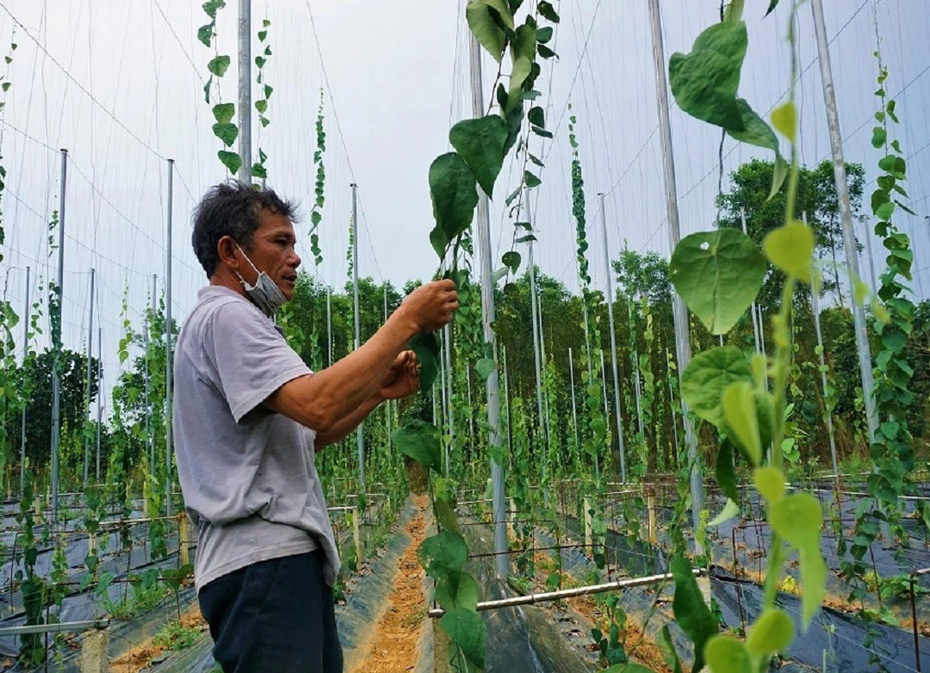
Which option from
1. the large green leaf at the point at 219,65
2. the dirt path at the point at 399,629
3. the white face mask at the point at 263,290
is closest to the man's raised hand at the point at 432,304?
the white face mask at the point at 263,290

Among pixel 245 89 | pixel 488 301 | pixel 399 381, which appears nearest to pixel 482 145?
pixel 399 381

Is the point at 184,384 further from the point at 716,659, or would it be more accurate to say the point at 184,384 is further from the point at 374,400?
the point at 716,659

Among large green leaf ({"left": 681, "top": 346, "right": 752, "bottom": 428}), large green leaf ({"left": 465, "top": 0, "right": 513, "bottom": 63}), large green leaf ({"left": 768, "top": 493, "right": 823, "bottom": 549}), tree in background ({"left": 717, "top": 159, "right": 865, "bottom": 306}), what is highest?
tree in background ({"left": 717, "top": 159, "right": 865, "bottom": 306})

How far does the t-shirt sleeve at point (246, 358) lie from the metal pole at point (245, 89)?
1.32 metres

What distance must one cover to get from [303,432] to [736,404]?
1.31 m

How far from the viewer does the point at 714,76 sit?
19.2 inches

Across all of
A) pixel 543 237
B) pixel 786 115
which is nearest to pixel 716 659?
pixel 786 115

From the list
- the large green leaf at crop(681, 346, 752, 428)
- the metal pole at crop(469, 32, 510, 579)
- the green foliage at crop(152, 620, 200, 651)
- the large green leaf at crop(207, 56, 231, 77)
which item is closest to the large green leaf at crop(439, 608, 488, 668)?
the large green leaf at crop(681, 346, 752, 428)

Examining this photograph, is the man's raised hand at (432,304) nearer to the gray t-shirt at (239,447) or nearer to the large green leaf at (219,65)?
the gray t-shirt at (239,447)

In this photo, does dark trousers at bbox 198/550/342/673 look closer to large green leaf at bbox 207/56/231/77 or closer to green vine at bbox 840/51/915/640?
large green leaf at bbox 207/56/231/77

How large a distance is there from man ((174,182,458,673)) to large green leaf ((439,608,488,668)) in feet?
1.19

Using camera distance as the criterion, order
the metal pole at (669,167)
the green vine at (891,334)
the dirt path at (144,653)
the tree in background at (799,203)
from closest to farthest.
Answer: the green vine at (891,334) → the dirt path at (144,653) → the metal pole at (669,167) → the tree in background at (799,203)

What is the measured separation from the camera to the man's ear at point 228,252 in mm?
1548

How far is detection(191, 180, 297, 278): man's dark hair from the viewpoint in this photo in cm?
155
